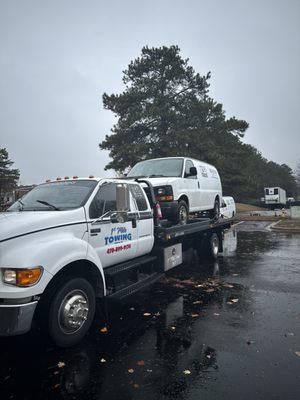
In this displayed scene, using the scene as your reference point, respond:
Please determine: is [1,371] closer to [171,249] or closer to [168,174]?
[171,249]

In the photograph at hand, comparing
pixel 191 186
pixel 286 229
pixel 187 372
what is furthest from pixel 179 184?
pixel 286 229

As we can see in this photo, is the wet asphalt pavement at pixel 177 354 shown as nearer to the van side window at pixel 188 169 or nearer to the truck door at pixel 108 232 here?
the truck door at pixel 108 232

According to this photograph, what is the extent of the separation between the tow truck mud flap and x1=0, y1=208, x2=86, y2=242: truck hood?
259 centimetres

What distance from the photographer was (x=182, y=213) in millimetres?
8312

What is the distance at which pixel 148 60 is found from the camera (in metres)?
33.7

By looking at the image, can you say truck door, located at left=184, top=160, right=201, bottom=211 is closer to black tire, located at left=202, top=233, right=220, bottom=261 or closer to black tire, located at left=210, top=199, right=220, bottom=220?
black tire, located at left=202, top=233, right=220, bottom=261

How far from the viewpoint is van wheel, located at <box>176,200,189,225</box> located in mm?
7923

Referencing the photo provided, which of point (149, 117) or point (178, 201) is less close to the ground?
point (149, 117)

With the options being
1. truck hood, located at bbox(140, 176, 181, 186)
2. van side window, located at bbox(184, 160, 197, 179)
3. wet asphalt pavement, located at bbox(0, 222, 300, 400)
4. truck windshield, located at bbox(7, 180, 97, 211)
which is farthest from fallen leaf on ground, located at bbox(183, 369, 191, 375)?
van side window, located at bbox(184, 160, 197, 179)

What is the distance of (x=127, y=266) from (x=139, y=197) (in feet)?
4.80

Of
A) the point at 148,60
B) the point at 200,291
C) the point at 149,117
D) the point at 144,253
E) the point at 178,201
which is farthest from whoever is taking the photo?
the point at 148,60

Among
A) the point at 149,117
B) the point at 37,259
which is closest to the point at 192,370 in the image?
the point at 37,259

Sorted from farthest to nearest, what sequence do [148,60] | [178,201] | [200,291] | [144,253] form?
1. [148,60]
2. [178,201]
3. [200,291]
4. [144,253]

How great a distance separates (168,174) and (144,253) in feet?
9.60
